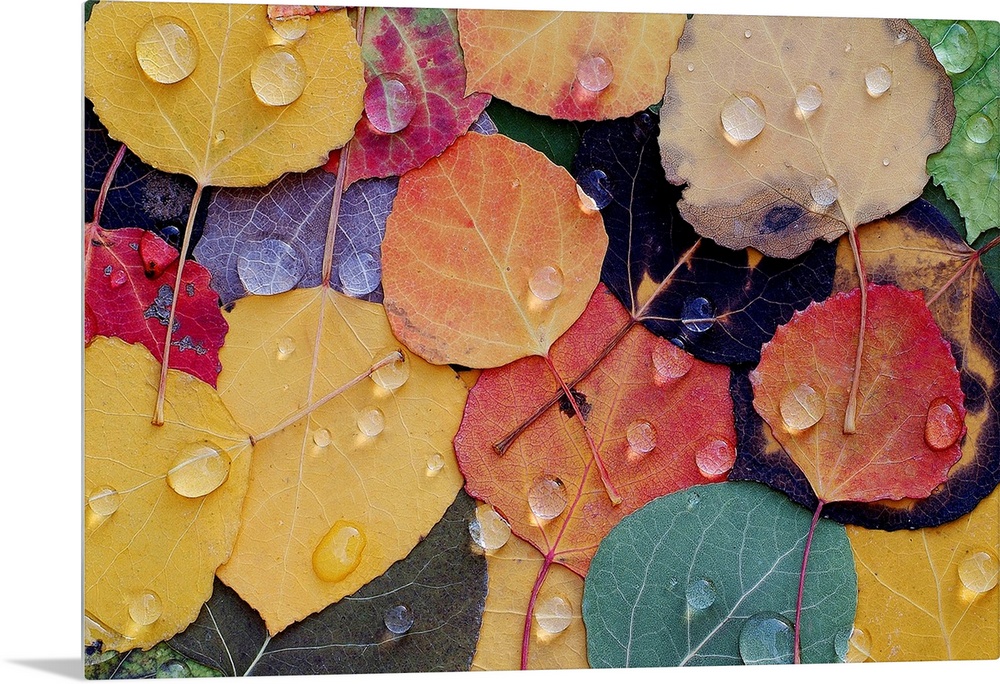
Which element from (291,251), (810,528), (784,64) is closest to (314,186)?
(291,251)

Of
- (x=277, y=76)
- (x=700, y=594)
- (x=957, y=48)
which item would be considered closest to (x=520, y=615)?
(x=700, y=594)

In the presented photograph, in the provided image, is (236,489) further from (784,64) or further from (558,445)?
(784,64)

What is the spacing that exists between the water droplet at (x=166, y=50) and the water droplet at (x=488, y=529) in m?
0.47

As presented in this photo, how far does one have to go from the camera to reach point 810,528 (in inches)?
29.5

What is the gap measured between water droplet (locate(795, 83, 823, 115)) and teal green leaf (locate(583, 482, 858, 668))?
0.35 meters

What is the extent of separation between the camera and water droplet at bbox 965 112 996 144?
2.47ft

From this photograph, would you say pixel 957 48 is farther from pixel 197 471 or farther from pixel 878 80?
pixel 197 471

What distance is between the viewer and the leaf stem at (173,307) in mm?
698

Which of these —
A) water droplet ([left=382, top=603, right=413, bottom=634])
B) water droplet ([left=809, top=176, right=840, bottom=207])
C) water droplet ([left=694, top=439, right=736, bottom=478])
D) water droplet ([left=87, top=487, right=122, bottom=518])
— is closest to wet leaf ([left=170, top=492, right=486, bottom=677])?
water droplet ([left=382, top=603, right=413, bottom=634])

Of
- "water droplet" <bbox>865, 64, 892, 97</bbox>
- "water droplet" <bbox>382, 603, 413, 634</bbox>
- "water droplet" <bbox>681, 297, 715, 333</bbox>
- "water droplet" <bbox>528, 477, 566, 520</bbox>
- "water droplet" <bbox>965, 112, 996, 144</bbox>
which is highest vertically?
"water droplet" <bbox>865, 64, 892, 97</bbox>

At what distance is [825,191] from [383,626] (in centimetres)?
57

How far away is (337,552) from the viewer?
Answer: 0.71 metres

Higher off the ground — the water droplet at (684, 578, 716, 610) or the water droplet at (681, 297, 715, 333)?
the water droplet at (681, 297, 715, 333)

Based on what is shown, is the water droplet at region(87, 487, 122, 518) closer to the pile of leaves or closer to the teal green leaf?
the pile of leaves
